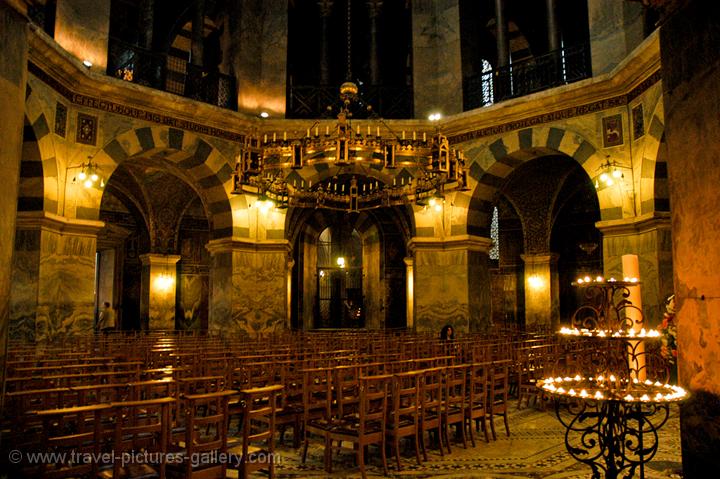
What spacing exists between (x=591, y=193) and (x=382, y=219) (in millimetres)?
7340

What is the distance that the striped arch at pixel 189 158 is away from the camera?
1327cm

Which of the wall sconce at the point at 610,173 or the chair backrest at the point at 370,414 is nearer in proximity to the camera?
the chair backrest at the point at 370,414

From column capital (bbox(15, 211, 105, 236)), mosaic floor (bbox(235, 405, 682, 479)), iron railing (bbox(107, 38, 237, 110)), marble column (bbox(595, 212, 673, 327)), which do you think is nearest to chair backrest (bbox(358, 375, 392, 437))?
mosaic floor (bbox(235, 405, 682, 479))

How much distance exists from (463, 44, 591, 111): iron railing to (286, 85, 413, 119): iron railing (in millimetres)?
1696

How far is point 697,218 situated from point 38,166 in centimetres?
1140

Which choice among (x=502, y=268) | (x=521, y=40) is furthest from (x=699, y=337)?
(x=521, y=40)

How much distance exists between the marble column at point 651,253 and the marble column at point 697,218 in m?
8.58

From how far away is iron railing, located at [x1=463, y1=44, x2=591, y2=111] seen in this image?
46.1 ft

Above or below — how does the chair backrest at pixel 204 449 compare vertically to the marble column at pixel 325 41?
below

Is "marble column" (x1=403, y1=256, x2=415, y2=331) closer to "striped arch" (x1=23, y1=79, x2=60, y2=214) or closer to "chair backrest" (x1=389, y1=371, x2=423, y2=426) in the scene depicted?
"striped arch" (x1=23, y1=79, x2=60, y2=214)

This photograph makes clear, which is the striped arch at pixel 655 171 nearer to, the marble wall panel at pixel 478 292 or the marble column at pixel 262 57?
the marble wall panel at pixel 478 292

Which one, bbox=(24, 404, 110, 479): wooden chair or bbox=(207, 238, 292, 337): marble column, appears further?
bbox=(207, 238, 292, 337): marble column

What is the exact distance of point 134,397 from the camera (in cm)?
464

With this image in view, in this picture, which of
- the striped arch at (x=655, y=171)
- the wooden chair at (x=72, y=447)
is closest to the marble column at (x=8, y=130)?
the wooden chair at (x=72, y=447)
